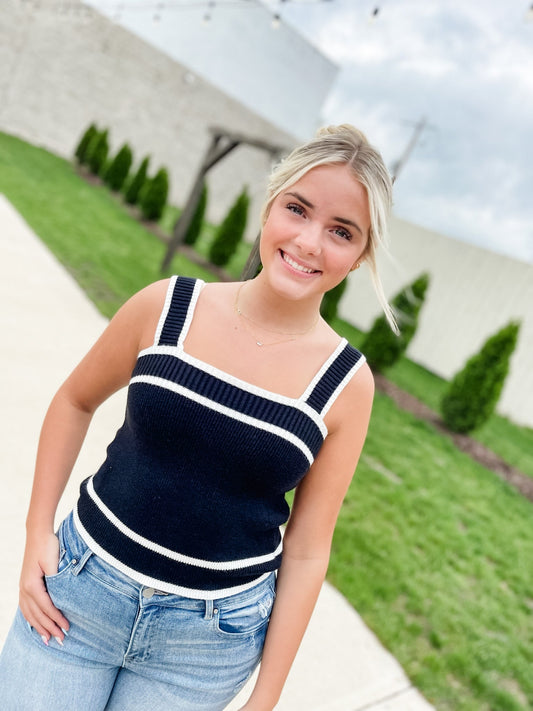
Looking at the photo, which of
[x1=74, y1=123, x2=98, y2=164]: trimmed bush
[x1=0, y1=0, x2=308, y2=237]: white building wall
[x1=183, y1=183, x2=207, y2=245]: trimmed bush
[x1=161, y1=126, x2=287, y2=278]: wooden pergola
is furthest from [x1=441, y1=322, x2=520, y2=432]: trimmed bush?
[x1=74, y1=123, x2=98, y2=164]: trimmed bush

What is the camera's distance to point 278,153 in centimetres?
755

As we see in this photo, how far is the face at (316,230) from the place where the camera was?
92cm

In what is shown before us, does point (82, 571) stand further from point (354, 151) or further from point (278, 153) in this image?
point (278, 153)

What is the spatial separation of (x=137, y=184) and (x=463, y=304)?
8.12 metres

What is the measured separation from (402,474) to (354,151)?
4.30 meters

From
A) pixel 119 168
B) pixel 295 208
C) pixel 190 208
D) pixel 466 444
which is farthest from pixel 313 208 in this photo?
pixel 119 168

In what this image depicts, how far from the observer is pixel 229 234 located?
10.6 meters

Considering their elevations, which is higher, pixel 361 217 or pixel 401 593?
pixel 361 217

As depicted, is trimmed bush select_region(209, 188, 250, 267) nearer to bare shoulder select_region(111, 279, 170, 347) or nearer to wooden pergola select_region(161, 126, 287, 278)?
wooden pergola select_region(161, 126, 287, 278)

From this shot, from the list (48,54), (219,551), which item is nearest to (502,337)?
(219,551)

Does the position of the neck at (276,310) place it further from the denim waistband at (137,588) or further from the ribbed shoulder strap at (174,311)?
the denim waistband at (137,588)

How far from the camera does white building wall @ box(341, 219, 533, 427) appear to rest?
9820mm

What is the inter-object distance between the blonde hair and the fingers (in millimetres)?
812

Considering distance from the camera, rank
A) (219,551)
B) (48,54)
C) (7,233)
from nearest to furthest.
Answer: (219,551) → (7,233) → (48,54)
